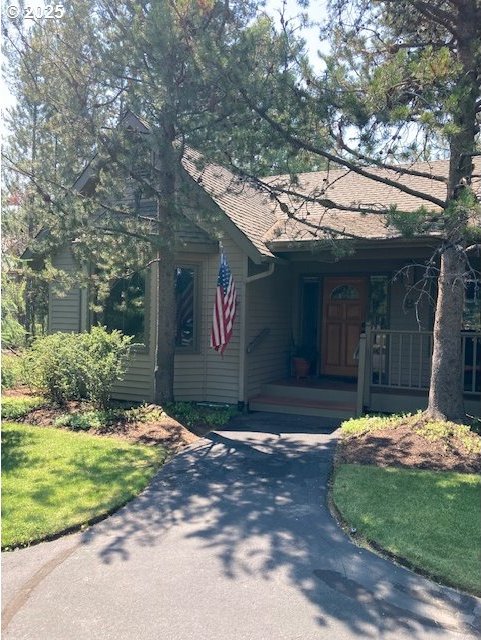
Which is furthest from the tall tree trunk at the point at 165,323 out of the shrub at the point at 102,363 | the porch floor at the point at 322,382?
the porch floor at the point at 322,382

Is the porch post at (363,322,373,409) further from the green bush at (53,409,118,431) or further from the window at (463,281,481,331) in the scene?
the green bush at (53,409,118,431)

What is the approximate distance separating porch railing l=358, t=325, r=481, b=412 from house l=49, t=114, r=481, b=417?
3 centimetres

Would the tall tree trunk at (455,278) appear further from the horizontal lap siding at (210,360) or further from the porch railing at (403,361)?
the horizontal lap siding at (210,360)

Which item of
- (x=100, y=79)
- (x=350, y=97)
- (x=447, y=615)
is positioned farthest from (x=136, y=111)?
(x=447, y=615)

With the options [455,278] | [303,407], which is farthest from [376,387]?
[455,278]

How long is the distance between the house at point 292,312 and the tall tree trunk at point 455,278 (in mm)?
1257

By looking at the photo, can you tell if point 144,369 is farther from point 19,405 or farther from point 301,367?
point 301,367

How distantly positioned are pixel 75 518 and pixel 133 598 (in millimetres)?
1572

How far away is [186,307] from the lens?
1065cm

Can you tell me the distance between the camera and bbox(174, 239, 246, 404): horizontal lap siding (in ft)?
33.9

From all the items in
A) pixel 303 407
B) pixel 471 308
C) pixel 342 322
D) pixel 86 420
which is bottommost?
pixel 86 420

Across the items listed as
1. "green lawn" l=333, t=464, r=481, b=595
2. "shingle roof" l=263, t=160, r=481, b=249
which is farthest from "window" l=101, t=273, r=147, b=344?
"green lawn" l=333, t=464, r=481, b=595

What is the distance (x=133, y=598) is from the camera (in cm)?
383

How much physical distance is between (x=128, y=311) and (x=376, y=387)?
16.4 ft
